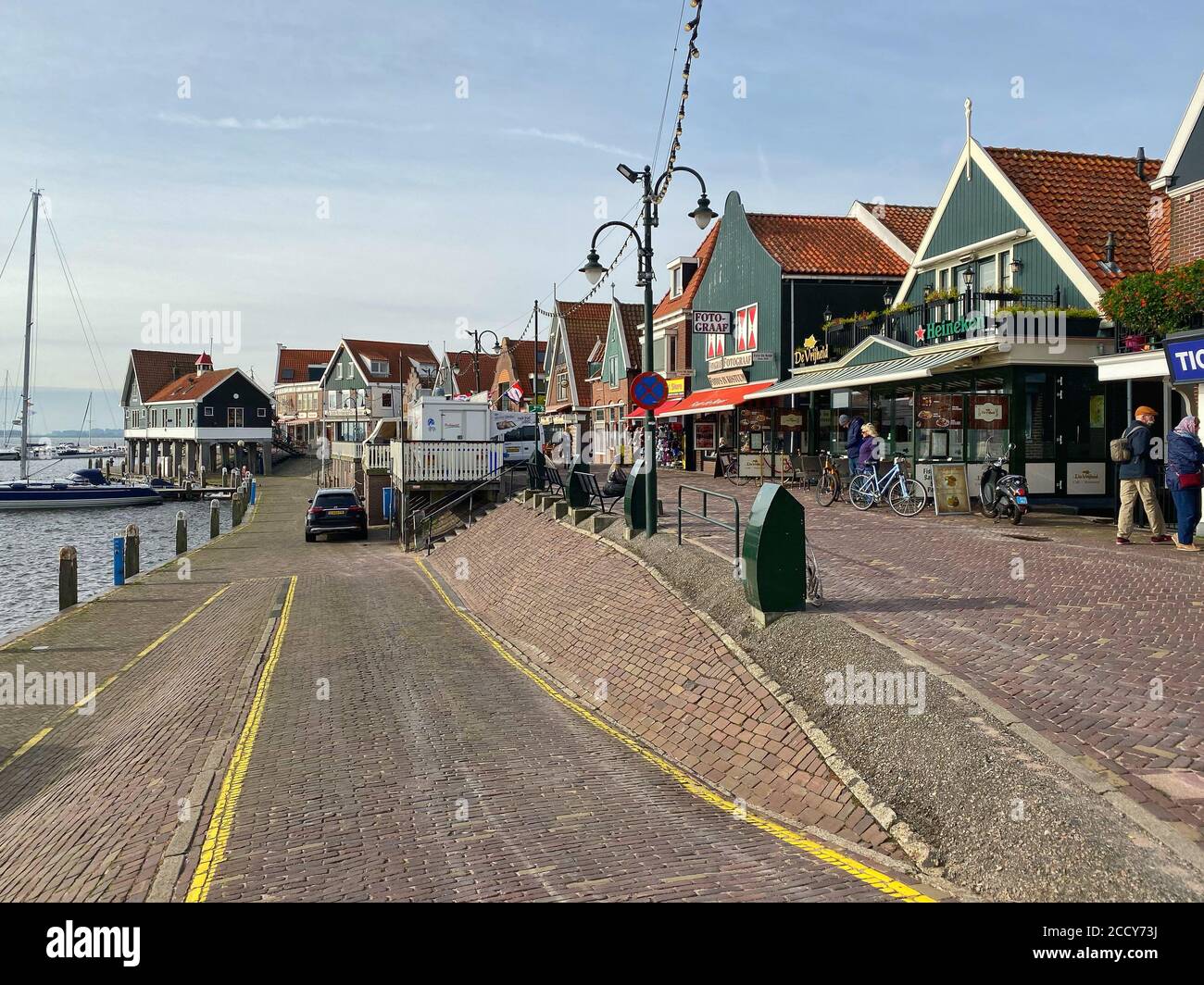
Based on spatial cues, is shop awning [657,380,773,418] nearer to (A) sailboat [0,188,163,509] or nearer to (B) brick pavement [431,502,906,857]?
(B) brick pavement [431,502,906,857]

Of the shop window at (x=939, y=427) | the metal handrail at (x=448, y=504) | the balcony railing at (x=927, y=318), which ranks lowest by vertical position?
the metal handrail at (x=448, y=504)

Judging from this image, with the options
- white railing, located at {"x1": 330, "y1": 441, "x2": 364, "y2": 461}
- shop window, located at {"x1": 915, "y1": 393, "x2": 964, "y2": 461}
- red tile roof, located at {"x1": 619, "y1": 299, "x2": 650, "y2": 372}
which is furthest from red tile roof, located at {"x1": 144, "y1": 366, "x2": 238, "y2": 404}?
shop window, located at {"x1": 915, "y1": 393, "x2": 964, "y2": 461}

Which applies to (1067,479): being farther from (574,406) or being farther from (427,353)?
(427,353)

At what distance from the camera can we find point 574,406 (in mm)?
56094

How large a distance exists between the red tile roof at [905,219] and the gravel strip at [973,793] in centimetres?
2415

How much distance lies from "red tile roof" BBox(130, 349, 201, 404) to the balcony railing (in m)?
82.5

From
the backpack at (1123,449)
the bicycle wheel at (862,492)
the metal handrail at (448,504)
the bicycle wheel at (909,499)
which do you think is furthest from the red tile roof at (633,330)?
the backpack at (1123,449)

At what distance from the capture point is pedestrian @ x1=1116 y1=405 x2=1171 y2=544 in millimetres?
13383

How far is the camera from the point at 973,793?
5965 millimetres

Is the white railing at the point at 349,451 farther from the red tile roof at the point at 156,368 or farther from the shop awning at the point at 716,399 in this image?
the red tile roof at the point at 156,368

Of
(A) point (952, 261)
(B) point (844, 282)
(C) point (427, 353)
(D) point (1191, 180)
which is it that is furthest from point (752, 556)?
(C) point (427, 353)

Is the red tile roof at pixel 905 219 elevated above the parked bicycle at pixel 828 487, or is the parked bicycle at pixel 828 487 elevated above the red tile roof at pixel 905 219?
the red tile roof at pixel 905 219

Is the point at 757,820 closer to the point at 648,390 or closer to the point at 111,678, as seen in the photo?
the point at 648,390

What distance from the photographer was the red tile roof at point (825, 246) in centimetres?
2872
